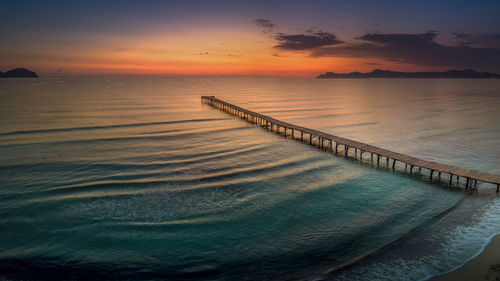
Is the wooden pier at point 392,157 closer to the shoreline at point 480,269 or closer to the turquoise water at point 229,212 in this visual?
the turquoise water at point 229,212

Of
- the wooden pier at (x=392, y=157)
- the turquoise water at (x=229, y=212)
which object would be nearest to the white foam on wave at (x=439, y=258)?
the turquoise water at (x=229, y=212)

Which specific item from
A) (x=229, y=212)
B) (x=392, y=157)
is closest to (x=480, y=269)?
(x=229, y=212)

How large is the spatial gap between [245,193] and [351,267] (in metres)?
8.05

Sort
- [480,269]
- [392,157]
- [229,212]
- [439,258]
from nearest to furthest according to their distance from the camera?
1. [480,269]
2. [439,258]
3. [229,212]
4. [392,157]

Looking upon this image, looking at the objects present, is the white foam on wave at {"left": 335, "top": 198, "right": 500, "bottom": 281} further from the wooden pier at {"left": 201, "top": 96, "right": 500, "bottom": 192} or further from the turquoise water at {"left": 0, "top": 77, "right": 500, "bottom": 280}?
the wooden pier at {"left": 201, "top": 96, "right": 500, "bottom": 192}

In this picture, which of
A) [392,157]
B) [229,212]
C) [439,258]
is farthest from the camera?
[392,157]

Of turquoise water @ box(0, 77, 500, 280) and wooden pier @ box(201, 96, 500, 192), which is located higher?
wooden pier @ box(201, 96, 500, 192)

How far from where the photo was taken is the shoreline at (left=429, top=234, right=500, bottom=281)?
374 inches

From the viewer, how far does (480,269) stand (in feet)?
32.5

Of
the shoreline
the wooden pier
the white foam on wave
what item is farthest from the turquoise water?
the wooden pier

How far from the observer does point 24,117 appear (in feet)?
134

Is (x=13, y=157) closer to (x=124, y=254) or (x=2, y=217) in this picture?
(x=2, y=217)

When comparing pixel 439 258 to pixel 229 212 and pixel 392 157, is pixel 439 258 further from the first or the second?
pixel 392 157

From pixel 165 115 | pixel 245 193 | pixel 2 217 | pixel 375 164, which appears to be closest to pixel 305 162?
pixel 375 164
